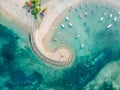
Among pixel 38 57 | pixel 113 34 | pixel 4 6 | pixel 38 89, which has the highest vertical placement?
pixel 4 6

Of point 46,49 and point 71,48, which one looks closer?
point 46,49

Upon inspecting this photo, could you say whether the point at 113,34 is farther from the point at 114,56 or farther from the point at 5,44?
the point at 5,44

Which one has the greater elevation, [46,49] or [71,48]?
[71,48]

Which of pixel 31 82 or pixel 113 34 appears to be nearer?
pixel 31 82

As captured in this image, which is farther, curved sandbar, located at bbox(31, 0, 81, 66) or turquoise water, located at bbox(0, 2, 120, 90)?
curved sandbar, located at bbox(31, 0, 81, 66)

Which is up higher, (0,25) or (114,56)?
(0,25)

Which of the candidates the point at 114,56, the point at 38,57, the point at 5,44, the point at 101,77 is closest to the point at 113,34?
the point at 114,56

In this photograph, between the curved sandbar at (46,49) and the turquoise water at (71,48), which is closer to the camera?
the turquoise water at (71,48)
